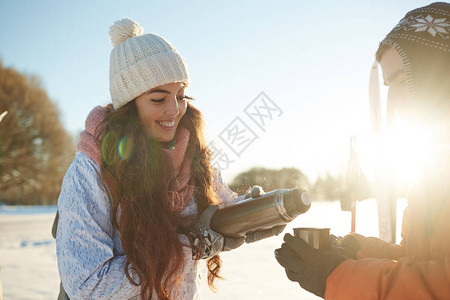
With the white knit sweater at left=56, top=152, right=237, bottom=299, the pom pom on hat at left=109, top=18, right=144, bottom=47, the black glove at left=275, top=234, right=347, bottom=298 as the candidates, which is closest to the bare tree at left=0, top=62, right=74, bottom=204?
the pom pom on hat at left=109, top=18, right=144, bottom=47

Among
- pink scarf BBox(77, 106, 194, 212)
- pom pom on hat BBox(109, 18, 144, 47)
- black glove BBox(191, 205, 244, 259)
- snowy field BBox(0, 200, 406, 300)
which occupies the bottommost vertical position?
snowy field BBox(0, 200, 406, 300)

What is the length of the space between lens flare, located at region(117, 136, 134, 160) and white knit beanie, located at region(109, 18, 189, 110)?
0.23 m

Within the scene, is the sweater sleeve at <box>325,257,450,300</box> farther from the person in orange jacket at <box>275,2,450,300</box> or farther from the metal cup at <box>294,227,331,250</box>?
the metal cup at <box>294,227,331,250</box>

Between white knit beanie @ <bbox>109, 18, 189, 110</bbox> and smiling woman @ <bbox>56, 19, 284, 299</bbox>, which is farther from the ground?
white knit beanie @ <bbox>109, 18, 189, 110</bbox>

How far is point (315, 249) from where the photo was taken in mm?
1214

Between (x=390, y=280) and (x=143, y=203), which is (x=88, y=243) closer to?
(x=143, y=203)

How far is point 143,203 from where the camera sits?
1529mm

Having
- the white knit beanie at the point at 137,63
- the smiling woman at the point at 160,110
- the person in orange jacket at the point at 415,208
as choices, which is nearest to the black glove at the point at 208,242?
the person in orange jacket at the point at 415,208

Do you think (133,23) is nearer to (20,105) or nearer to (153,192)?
(153,192)

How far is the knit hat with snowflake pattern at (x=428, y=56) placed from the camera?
1195 mm

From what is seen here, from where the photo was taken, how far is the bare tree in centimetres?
2016

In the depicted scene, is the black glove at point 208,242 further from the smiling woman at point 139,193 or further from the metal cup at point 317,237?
the metal cup at point 317,237

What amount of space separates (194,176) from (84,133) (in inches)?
24.9

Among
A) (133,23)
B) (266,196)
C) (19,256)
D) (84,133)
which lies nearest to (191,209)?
(266,196)
